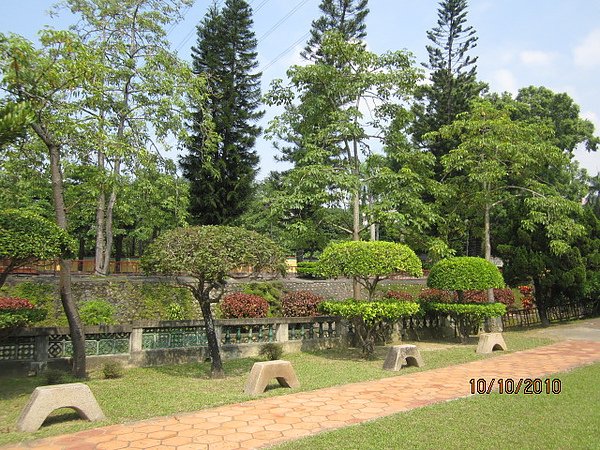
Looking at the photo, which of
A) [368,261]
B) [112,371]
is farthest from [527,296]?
[112,371]

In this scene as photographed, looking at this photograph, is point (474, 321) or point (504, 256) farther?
point (504, 256)

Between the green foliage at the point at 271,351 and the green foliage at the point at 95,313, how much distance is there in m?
3.32

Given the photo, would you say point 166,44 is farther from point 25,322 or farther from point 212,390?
point 212,390

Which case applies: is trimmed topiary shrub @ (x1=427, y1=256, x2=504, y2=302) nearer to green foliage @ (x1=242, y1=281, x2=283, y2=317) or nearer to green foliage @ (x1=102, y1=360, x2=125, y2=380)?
green foliage @ (x1=242, y1=281, x2=283, y2=317)

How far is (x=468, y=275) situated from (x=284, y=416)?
751 centimetres

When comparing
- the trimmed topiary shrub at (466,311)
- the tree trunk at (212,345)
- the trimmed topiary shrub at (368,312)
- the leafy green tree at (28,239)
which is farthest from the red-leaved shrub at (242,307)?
the leafy green tree at (28,239)

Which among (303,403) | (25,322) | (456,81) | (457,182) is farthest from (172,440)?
(456,81)

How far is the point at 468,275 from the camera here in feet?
37.5

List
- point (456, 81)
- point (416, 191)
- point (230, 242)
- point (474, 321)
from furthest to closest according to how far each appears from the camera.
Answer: point (456, 81) < point (474, 321) < point (416, 191) < point (230, 242)

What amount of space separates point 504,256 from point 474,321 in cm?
431

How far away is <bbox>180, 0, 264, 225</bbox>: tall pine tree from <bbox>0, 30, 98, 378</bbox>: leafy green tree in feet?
39.3

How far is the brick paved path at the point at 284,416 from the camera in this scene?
4398mm

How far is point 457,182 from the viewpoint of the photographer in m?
15.2

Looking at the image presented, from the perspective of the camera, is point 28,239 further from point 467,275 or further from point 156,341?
point 467,275
